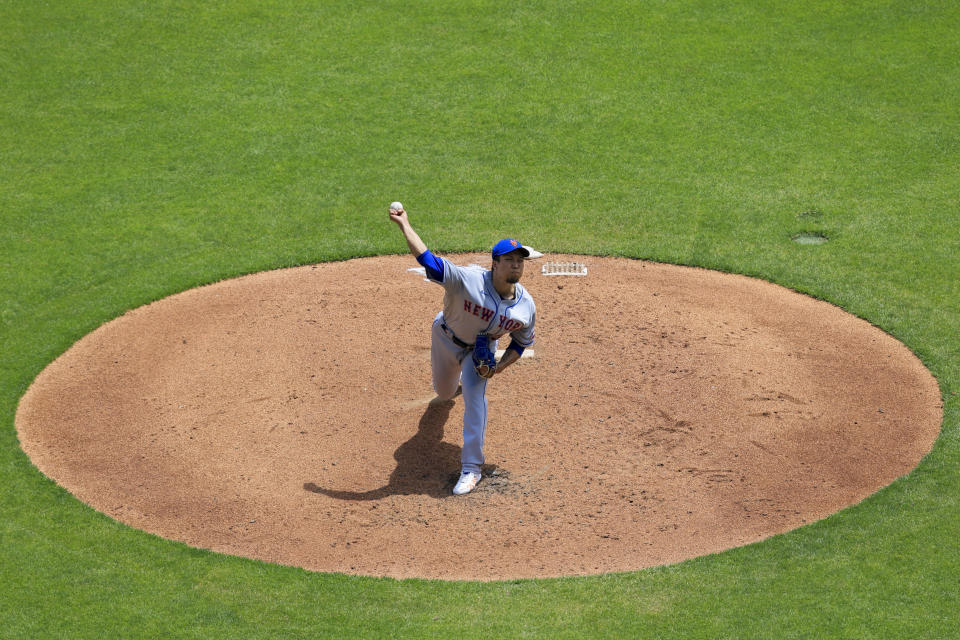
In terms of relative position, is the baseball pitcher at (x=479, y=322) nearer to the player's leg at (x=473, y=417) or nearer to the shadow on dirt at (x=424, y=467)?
the player's leg at (x=473, y=417)

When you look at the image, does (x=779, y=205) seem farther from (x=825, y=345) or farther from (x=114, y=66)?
(x=114, y=66)

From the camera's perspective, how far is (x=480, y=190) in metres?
15.3

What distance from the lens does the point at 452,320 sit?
30.1 feet

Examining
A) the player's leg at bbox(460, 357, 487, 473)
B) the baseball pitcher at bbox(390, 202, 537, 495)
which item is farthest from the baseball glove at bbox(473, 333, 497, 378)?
the player's leg at bbox(460, 357, 487, 473)

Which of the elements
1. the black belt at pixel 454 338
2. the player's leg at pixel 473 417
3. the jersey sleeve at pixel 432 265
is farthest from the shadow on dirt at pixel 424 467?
the jersey sleeve at pixel 432 265

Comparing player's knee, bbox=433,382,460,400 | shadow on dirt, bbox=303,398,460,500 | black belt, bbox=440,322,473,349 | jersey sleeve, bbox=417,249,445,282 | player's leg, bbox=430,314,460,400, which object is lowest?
shadow on dirt, bbox=303,398,460,500

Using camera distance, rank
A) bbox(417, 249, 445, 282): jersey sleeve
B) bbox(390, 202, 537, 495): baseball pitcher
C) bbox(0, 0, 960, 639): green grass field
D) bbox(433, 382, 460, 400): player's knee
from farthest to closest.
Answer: bbox(433, 382, 460, 400): player's knee → bbox(390, 202, 537, 495): baseball pitcher → bbox(417, 249, 445, 282): jersey sleeve → bbox(0, 0, 960, 639): green grass field

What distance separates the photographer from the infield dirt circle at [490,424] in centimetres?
871

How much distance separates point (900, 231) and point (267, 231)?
27.2 feet

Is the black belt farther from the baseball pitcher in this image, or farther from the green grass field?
the green grass field

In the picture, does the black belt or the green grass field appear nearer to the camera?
the green grass field

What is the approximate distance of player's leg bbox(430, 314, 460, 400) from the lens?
9547mm

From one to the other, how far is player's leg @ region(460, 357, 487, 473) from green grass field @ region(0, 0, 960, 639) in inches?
57.1

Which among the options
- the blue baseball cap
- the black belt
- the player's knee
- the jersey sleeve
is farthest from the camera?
the player's knee
